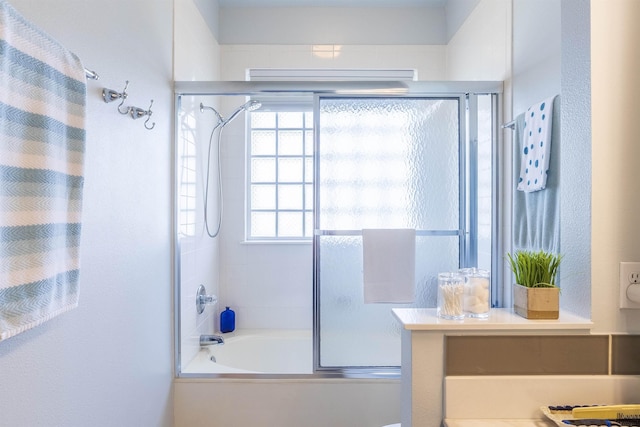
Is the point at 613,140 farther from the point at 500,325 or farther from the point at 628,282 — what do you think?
the point at 500,325

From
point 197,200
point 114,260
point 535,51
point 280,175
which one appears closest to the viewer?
point 114,260

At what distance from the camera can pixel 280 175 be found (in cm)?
312

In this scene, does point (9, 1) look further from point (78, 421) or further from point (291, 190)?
point (291, 190)

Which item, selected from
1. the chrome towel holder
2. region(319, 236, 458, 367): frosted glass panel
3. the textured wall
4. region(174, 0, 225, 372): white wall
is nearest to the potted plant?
the textured wall

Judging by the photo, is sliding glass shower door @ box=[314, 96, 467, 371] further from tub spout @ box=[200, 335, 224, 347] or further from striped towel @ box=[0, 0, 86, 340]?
striped towel @ box=[0, 0, 86, 340]

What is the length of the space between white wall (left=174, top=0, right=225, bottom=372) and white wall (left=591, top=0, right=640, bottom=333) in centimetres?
174

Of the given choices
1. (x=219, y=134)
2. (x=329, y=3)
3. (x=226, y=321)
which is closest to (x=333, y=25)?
(x=329, y=3)

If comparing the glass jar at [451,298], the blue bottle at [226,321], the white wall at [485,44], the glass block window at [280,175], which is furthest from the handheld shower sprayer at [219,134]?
the glass jar at [451,298]

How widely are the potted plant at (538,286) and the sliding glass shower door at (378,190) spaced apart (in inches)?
33.7

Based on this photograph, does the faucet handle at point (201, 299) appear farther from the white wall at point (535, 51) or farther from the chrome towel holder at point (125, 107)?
the white wall at point (535, 51)

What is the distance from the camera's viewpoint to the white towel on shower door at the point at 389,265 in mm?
1984

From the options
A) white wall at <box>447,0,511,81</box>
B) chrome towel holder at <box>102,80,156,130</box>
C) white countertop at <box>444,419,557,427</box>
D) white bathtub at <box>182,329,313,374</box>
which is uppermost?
white wall at <box>447,0,511,81</box>

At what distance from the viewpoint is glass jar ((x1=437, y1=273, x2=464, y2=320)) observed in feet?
3.92

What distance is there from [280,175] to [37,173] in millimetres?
2188
